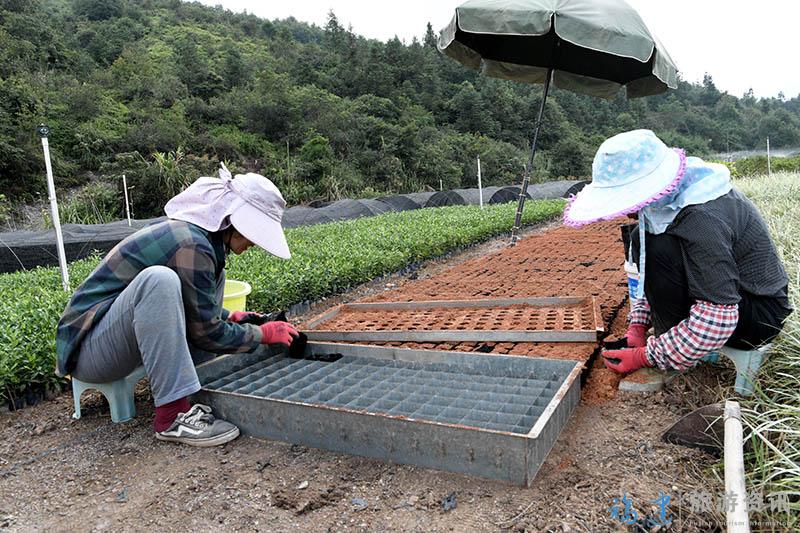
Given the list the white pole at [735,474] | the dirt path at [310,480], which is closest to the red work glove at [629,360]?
the dirt path at [310,480]

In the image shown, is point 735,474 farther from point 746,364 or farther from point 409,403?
point 409,403

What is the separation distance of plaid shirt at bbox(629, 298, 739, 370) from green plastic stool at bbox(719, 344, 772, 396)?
14 centimetres

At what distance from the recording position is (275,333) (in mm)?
2404

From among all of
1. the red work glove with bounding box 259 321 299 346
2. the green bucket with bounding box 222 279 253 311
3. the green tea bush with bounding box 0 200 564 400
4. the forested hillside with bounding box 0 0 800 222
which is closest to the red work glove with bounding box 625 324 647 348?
the red work glove with bounding box 259 321 299 346

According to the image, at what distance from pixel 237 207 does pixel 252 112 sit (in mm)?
25545

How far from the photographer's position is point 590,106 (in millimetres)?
43531

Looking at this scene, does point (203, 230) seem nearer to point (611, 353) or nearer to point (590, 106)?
point (611, 353)

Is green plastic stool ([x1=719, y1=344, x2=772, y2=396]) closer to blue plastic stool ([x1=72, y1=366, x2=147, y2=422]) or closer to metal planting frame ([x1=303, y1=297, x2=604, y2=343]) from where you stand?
metal planting frame ([x1=303, y1=297, x2=604, y2=343])

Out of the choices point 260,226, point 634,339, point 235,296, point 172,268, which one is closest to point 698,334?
point 634,339

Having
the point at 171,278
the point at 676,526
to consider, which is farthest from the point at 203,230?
the point at 676,526

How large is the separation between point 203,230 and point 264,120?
2529 cm

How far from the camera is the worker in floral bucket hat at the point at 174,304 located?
201 centimetres

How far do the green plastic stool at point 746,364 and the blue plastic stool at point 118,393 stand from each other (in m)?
2.36

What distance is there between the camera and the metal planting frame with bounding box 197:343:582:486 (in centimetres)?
173
